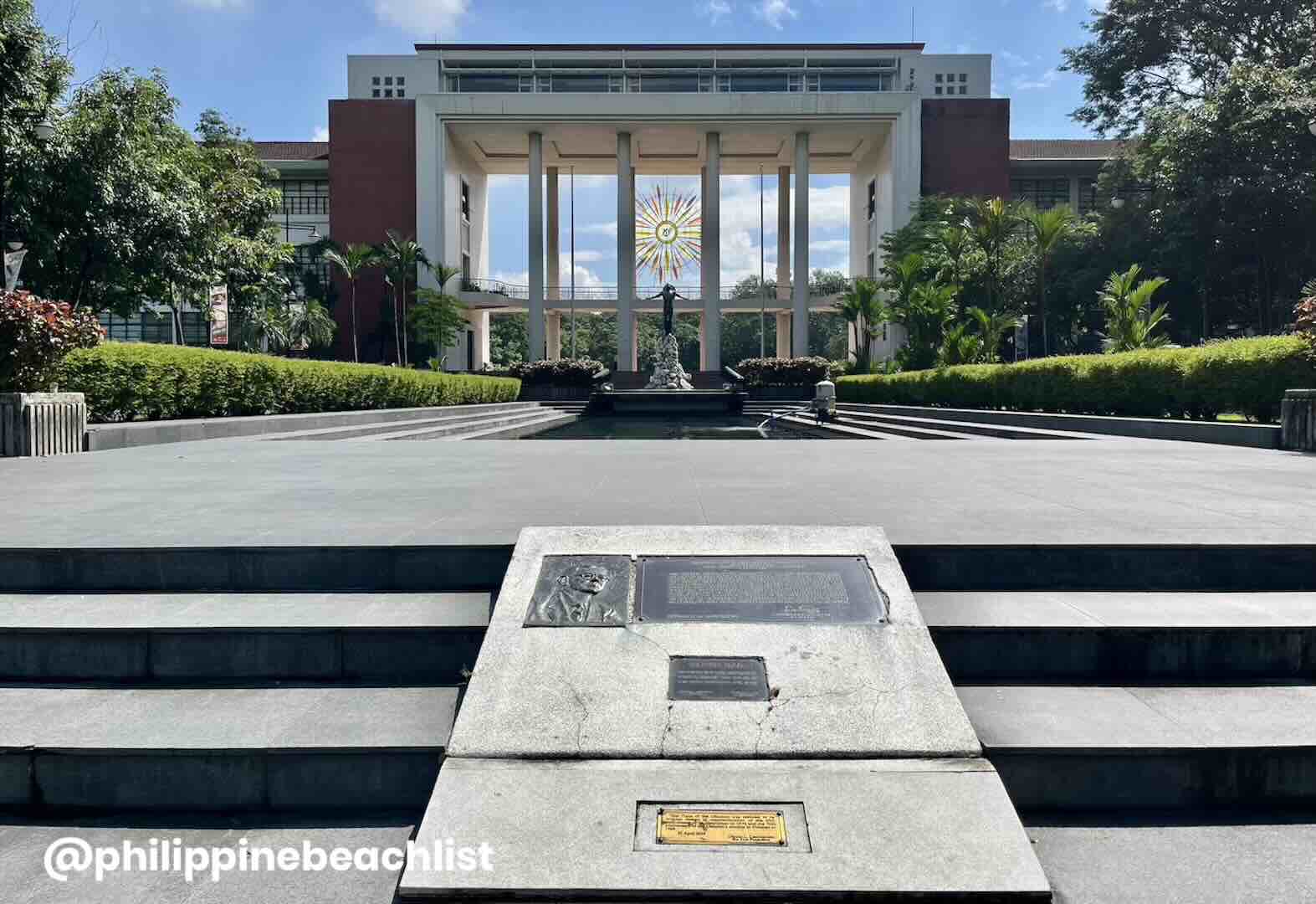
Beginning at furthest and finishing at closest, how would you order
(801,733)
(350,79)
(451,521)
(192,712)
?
(350,79) < (451,521) < (192,712) < (801,733)

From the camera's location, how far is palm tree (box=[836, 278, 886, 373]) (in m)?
40.7

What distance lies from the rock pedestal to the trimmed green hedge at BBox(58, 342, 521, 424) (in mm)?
17307

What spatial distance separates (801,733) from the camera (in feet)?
8.67

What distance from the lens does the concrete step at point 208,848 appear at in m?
2.35

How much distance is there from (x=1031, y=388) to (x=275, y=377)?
46.3 ft

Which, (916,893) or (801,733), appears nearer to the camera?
(916,893)

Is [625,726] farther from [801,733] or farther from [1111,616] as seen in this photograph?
[1111,616]

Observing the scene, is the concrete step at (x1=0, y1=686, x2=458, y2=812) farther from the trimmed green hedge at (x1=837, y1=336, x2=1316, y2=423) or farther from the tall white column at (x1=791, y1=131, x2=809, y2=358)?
the tall white column at (x1=791, y1=131, x2=809, y2=358)

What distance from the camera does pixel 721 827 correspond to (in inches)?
92.6

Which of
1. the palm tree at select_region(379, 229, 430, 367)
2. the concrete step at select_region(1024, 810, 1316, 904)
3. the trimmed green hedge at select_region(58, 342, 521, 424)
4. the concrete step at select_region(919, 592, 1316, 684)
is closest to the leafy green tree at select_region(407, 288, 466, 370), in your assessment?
the palm tree at select_region(379, 229, 430, 367)

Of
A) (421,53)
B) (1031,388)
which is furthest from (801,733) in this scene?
(421,53)

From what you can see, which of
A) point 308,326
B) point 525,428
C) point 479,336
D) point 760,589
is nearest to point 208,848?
point 760,589

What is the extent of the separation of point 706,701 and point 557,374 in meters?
40.5

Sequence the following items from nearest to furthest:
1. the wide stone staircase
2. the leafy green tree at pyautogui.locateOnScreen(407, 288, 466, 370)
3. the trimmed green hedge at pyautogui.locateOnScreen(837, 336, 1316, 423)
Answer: the wide stone staircase < the trimmed green hedge at pyautogui.locateOnScreen(837, 336, 1316, 423) < the leafy green tree at pyautogui.locateOnScreen(407, 288, 466, 370)
